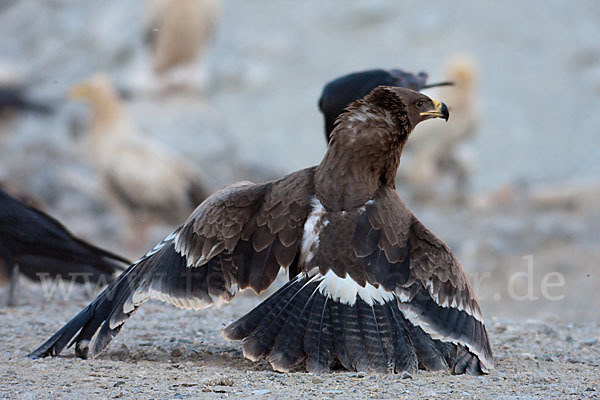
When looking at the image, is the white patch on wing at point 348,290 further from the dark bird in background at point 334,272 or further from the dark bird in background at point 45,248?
the dark bird in background at point 45,248

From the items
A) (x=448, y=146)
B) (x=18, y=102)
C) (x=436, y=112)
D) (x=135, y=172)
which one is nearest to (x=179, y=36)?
(x=18, y=102)

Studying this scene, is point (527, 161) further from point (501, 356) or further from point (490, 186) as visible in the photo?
point (501, 356)

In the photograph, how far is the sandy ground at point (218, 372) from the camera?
3.59 m

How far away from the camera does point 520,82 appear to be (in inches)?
593

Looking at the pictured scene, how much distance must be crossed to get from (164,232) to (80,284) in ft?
14.9

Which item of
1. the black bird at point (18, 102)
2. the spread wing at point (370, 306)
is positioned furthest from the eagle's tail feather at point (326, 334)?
the black bird at point (18, 102)

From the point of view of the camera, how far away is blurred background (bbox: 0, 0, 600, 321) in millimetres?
10328

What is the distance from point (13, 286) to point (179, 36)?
9.75 metres

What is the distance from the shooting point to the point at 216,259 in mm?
4125

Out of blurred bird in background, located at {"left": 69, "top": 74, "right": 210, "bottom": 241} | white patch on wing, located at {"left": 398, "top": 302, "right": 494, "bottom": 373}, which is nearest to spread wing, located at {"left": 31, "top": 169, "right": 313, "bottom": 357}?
white patch on wing, located at {"left": 398, "top": 302, "right": 494, "bottom": 373}

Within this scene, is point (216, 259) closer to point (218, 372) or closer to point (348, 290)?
point (218, 372)

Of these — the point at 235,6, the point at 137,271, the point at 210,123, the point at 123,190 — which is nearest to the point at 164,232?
the point at 123,190

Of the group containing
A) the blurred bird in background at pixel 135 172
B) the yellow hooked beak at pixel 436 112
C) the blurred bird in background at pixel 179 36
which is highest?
the blurred bird in background at pixel 179 36

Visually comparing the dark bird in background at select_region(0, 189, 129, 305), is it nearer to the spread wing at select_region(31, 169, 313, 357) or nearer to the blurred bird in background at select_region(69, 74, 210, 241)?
the spread wing at select_region(31, 169, 313, 357)
